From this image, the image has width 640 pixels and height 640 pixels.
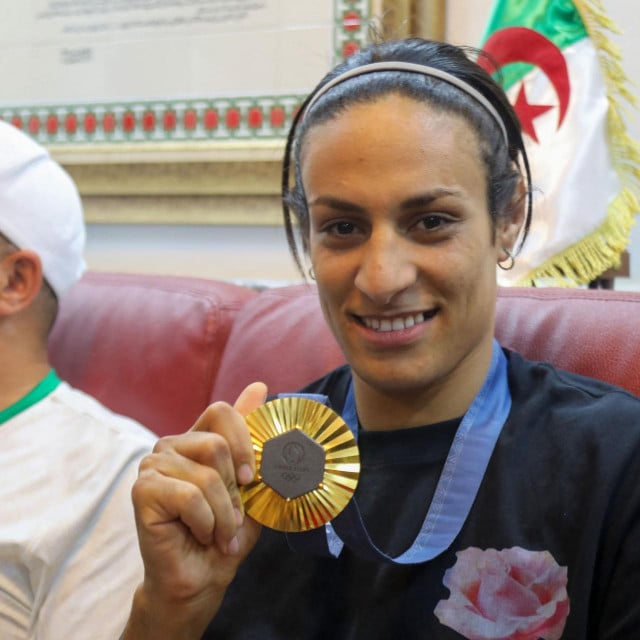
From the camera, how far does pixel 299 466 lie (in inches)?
29.5

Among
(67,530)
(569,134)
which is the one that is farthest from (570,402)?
(569,134)

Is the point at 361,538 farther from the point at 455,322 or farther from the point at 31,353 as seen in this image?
the point at 31,353

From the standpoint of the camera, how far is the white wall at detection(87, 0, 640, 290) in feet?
5.11

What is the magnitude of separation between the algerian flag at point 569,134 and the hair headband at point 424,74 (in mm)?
541

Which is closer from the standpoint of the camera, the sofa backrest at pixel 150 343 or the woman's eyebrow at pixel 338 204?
the woman's eyebrow at pixel 338 204

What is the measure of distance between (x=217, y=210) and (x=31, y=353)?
2.35ft

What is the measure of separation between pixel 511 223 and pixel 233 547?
19.3 inches

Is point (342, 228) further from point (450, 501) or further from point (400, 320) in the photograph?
point (450, 501)

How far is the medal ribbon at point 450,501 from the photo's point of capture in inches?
31.2

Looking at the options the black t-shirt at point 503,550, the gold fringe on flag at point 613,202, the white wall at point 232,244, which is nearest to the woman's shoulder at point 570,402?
the black t-shirt at point 503,550

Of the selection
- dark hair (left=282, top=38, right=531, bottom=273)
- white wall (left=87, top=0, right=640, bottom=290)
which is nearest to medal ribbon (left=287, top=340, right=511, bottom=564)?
dark hair (left=282, top=38, right=531, bottom=273)

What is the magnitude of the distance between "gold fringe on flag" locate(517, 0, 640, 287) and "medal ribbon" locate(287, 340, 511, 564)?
1.93 feet

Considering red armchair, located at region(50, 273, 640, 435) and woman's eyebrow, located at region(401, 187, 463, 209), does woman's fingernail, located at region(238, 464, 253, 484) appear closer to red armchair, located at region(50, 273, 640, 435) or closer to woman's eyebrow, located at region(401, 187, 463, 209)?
woman's eyebrow, located at region(401, 187, 463, 209)

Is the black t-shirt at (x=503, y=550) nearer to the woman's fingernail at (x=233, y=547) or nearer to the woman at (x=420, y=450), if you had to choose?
the woman at (x=420, y=450)
